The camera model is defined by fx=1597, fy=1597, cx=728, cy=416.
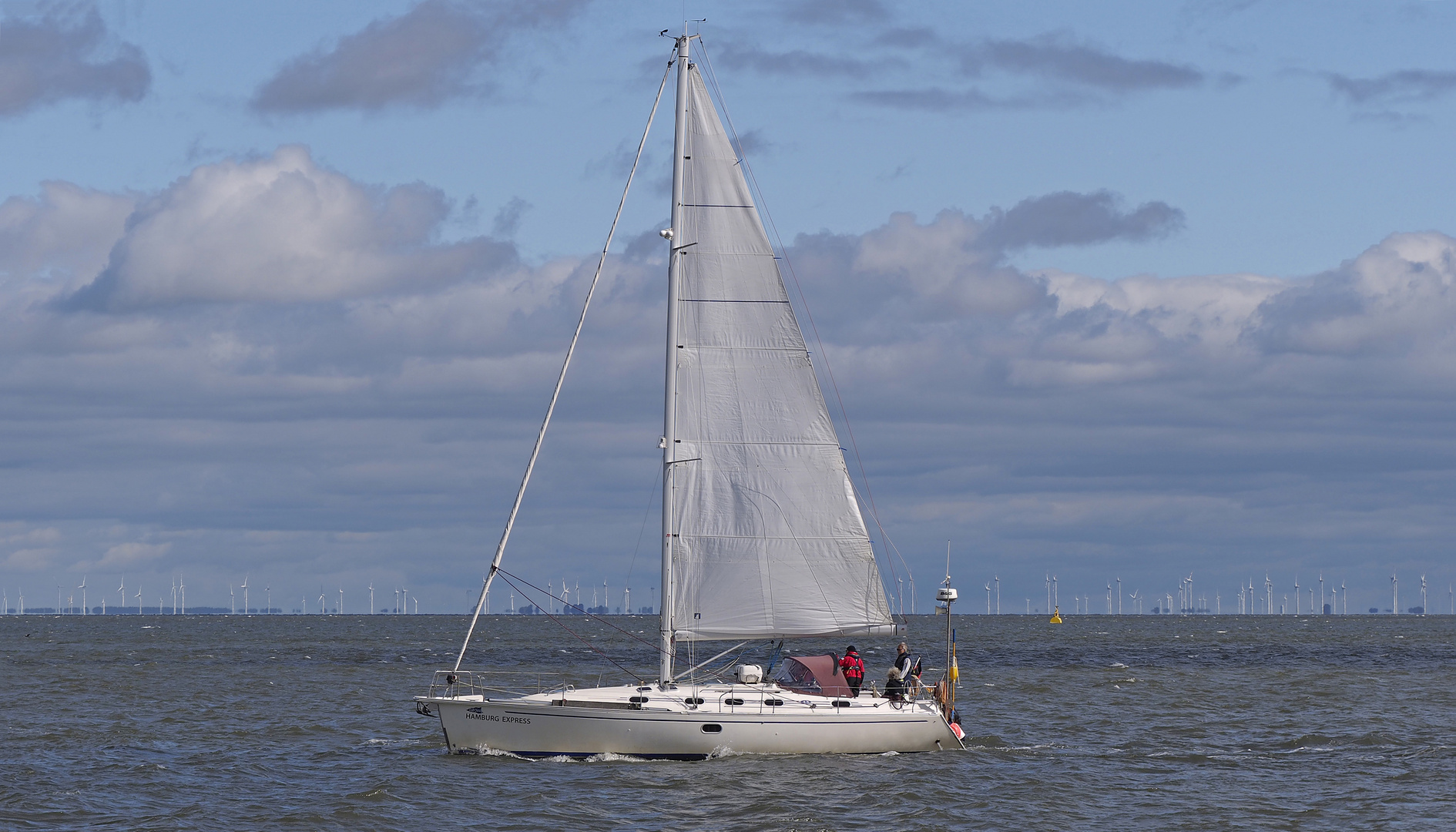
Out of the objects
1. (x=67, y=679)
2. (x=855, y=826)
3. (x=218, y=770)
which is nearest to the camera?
(x=855, y=826)

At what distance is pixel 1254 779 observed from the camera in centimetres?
3991

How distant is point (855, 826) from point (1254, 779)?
12.8 m

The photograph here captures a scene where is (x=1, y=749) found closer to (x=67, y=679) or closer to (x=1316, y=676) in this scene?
(x=67, y=679)

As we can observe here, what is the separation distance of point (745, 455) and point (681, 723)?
659 centimetres

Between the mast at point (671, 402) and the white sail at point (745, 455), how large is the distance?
5.2 inches

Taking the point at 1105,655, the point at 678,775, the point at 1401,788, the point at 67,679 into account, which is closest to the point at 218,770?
the point at 678,775

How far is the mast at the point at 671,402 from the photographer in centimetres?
3803

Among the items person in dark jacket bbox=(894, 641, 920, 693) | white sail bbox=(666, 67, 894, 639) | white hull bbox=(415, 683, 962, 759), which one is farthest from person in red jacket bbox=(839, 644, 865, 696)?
white sail bbox=(666, 67, 894, 639)

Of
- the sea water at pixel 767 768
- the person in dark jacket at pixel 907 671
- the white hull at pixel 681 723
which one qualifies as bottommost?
the sea water at pixel 767 768

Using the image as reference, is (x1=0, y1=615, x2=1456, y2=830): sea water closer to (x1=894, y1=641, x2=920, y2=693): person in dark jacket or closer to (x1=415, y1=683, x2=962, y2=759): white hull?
(x1=415, y1=683, x2=962, y2=759): white hull

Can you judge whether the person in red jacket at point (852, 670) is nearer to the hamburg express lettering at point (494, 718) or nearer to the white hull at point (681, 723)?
the white hull at point (681, 723)

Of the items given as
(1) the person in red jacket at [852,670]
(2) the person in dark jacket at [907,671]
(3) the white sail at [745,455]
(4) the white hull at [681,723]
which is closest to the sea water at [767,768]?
(4) the white hull at [681,723]

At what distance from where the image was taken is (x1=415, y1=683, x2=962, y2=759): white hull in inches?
1459

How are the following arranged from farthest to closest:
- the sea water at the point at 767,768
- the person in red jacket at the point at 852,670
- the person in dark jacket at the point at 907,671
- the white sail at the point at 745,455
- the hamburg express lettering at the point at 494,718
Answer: the person in dark jacket at the point at 907,671, the person in red jacket at the point at 852,670, the white sail at the point at 745,455, the hamburg express lettering at the point at 494,718, the sea water at the point at 767,768
